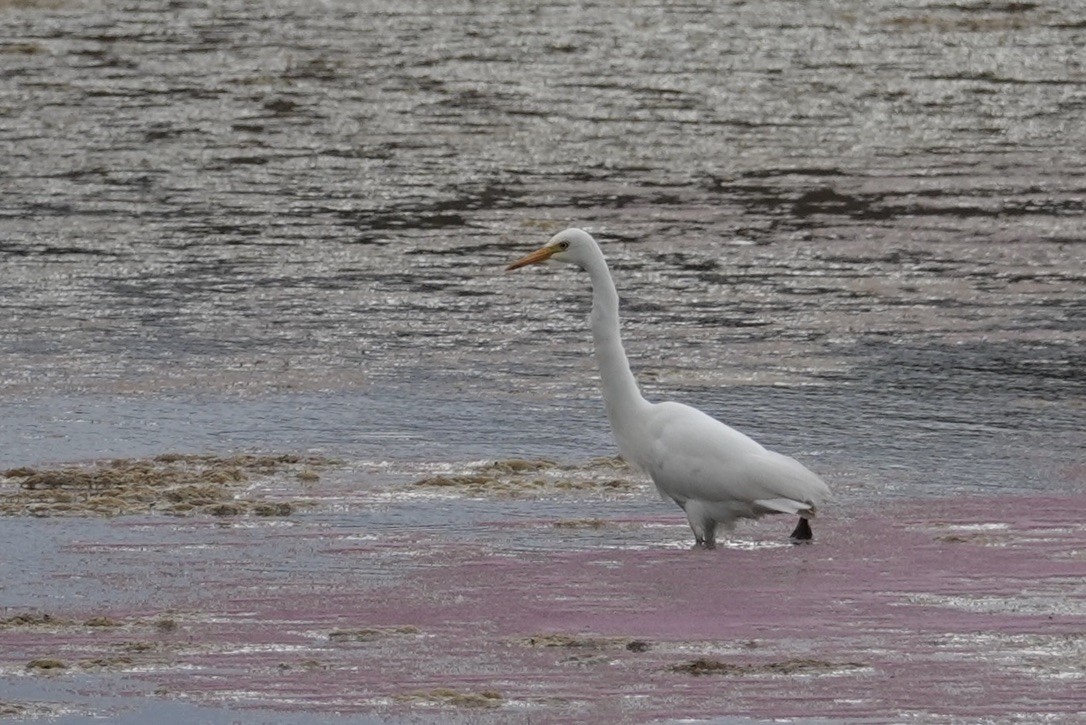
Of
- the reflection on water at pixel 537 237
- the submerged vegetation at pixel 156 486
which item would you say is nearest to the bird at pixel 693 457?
the reflection on water at pixel 537 237

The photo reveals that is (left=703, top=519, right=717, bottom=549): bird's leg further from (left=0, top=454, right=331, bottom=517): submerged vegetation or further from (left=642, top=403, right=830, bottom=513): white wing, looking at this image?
(left=0, top=454, right=331, bottom=517): submerged vegetation

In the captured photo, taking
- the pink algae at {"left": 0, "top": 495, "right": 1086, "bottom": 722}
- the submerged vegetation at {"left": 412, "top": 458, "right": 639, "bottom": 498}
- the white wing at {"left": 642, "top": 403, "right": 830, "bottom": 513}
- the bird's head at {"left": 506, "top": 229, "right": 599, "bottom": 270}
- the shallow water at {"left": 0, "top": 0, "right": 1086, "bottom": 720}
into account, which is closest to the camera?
the pink algae at {"left": 0, "top": 495, "right": 1086, "bottom": 722}

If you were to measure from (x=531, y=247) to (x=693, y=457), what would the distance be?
7.54 m

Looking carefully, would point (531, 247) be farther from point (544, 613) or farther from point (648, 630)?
point (648, 630)

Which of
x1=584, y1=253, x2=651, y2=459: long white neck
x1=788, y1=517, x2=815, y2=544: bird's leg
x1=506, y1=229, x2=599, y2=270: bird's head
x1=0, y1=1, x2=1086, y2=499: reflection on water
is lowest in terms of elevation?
x1=788, y1=517, x2=815, y2=544: bird's leg

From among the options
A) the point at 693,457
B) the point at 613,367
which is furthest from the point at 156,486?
the point at 693,457

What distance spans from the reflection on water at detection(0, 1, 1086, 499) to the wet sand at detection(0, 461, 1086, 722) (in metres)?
1.33

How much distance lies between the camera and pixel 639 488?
10586mm

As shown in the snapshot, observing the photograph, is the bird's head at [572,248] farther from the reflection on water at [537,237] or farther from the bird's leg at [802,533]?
the bird's leg at [802,533]

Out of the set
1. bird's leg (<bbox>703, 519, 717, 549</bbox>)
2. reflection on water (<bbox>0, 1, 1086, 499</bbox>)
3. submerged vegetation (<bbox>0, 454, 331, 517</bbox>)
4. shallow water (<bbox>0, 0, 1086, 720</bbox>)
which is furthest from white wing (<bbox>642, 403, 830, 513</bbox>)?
submerged vegetation (<bbox>0, 454, 331, 517</bbox>)

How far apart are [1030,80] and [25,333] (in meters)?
14.6

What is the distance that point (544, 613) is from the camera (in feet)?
27.1

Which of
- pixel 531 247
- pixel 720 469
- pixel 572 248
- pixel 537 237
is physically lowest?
pixel 720 469

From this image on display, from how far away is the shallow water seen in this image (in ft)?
38.3
